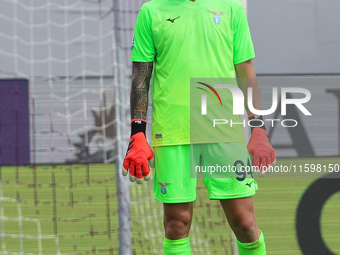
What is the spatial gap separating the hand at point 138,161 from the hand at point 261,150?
1.48 feet

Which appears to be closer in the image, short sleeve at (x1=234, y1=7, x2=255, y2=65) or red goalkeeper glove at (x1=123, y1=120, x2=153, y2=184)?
red goalkeeper glove at (x1=123, y1=120, x2=153, y2=184)

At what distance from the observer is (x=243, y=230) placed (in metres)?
2.24

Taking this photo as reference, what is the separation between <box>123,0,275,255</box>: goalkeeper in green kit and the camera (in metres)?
2.22

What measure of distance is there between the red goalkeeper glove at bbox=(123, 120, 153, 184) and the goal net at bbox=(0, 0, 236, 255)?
72 cm

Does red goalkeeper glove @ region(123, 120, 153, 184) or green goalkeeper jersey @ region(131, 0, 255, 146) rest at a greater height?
green goalkeeper jersey @ region(131, 0, 255, 146)

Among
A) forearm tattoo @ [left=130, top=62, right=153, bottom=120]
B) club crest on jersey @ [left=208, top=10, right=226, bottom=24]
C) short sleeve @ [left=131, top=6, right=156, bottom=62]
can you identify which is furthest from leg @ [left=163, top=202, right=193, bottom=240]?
club crest on jersey @ [left=208, top=10, right=226, bottom=24]

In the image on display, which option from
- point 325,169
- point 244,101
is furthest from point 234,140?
point 325,169

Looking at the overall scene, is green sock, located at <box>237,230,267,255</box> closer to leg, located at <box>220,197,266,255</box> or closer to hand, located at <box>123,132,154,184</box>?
leg, located at <box>220,197,266,255</box>

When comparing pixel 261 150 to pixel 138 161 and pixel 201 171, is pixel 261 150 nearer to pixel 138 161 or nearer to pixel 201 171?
pixel 201 171

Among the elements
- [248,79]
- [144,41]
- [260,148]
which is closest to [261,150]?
[260,148]

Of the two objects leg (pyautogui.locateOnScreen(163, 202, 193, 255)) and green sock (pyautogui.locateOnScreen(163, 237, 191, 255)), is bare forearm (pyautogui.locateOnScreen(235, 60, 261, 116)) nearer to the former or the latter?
leg (pyautogui.locateOnScreen(163, 202, 193, 255))

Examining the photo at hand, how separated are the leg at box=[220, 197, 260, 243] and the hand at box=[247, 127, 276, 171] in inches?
6.5

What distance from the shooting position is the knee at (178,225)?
222 centimetres

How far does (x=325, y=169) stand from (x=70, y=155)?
4.40 meters
